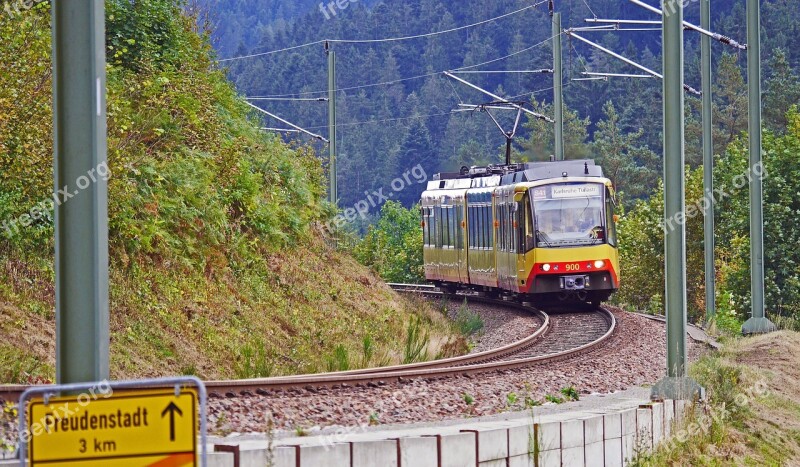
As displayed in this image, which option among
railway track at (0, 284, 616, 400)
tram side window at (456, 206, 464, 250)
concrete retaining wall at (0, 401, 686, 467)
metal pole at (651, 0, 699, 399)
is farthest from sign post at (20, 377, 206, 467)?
tram side window at (456, 206, 464, 250)

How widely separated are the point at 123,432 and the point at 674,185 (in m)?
9.64

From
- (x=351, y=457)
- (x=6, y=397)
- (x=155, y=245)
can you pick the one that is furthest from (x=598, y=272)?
(x=351, y=457)

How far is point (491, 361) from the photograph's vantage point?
18578 mm

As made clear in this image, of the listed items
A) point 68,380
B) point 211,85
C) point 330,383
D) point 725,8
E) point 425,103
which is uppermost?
point 725,8

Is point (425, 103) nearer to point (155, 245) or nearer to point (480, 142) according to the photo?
point (480, 142)

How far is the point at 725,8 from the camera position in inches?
5655

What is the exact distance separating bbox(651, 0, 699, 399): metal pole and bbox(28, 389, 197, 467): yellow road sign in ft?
29.9

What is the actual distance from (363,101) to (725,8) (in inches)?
1706

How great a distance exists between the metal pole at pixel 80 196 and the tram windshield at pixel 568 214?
70.7 feet

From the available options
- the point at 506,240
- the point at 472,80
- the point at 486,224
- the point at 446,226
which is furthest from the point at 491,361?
the point at 472,80

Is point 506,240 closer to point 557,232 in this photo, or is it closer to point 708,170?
point 557,232

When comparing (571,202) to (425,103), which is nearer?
(571,202)

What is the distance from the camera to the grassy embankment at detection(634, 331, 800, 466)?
11.3 metres

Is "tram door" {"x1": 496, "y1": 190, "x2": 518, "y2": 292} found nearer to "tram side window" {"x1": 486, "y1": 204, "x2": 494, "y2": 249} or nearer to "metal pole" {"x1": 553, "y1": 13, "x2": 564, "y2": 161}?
"tram side window" {"x1": 486, "y1": 204, "x2": 494, "y2": 249}
